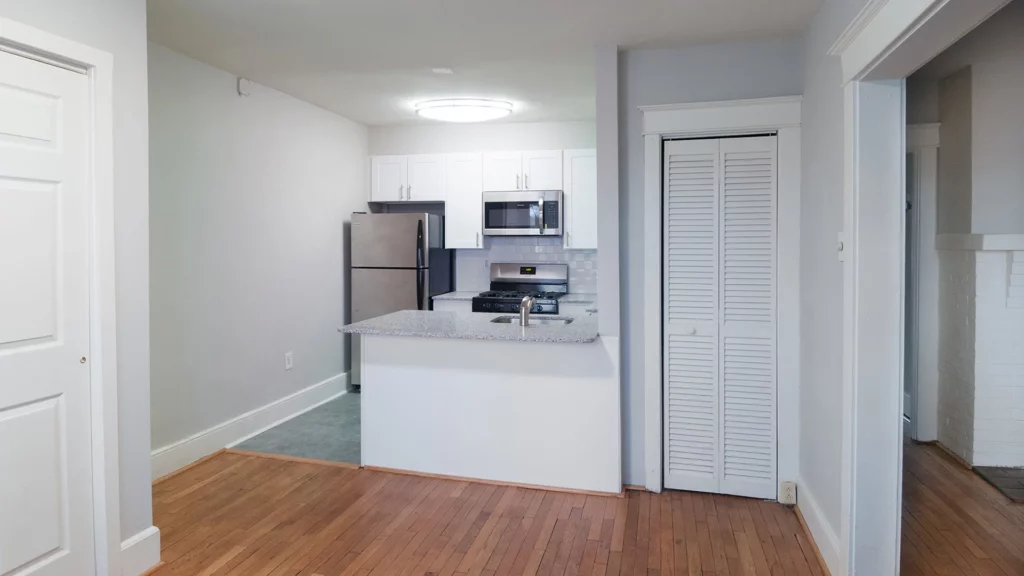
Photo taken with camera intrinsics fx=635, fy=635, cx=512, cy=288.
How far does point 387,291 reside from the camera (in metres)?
5.36

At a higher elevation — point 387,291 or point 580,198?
point 580,198

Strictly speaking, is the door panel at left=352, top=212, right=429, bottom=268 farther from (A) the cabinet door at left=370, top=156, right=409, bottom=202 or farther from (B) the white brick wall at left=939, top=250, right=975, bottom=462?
(B) the white brick wall at left=939, top=250, right=975, bottom=462

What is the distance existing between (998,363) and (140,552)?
4.53 meters

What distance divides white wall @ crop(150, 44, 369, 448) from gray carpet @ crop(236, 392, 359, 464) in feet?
0.79

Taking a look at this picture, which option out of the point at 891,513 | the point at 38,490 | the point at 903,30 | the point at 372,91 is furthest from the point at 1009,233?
the point at 38,490

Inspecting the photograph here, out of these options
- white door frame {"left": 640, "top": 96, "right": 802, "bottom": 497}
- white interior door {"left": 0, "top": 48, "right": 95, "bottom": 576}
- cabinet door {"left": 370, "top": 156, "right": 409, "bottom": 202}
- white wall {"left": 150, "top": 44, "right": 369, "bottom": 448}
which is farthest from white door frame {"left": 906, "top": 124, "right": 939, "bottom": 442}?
white interior door {"left": 0, "top": 48, "right": 95, "bottom": 576}

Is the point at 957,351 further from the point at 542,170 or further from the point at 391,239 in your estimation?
the point at 391,239

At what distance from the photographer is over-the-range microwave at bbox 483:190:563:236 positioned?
5324 millimetres

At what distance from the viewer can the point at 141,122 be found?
2520mm

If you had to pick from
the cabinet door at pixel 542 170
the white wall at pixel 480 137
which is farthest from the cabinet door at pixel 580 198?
the white wall at pixel 480 137

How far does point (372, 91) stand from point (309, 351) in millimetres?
2089

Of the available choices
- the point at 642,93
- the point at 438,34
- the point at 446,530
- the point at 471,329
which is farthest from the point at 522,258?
the point at 446,530

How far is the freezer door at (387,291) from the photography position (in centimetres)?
532

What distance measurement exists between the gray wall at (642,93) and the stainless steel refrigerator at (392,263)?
2.34 metres
